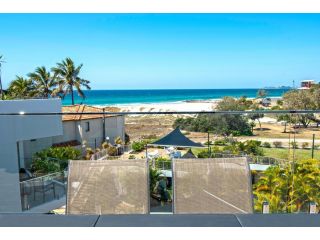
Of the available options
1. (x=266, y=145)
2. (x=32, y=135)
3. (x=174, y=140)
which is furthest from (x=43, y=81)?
(x=266, y=145)

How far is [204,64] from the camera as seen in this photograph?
198ft

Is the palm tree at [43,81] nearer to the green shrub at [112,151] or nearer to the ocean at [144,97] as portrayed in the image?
the ocean at [144,97]

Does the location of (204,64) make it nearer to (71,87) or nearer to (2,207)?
(71,87)

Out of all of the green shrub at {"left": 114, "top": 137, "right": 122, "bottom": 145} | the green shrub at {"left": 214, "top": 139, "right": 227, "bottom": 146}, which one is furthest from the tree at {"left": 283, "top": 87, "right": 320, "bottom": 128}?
the green shrub at {"left": 214, "top": 139, "right": 227, "bottom": 146}

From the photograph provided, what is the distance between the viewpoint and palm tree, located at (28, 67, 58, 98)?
29328mm

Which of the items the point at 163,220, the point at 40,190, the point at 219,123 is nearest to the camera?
the point at 163,220

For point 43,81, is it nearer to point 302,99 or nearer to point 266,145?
point 302,99

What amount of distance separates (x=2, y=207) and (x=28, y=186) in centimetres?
195

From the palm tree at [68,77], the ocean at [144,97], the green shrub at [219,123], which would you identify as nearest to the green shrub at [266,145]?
the green shrub at [219,123]

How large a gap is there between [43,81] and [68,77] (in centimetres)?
213

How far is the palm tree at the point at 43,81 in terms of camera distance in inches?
1155

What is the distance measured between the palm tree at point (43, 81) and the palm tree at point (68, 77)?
1.91 feet

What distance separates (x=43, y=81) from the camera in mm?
29469
